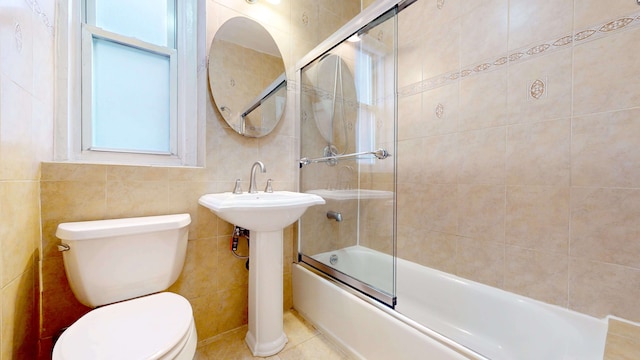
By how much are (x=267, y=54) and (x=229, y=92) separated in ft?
1.19

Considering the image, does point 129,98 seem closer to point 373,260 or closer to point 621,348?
point 373,260

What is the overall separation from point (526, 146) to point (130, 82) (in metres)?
2.03

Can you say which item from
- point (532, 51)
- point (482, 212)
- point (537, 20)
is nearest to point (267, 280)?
point (482, 212)

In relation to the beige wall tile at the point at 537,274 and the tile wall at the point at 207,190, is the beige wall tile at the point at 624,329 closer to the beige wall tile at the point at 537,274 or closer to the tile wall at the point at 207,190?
the beige wall tile at the point at 537,274

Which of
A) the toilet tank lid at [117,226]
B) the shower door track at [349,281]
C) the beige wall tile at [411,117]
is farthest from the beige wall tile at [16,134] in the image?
the beige wall tile at [411,117]

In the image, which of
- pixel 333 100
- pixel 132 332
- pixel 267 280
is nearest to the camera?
pixel 132 332

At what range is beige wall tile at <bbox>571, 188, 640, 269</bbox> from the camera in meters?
0.94

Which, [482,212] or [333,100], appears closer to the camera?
[482,212]

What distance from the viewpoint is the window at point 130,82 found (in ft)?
3.82

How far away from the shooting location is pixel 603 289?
39.1 inches

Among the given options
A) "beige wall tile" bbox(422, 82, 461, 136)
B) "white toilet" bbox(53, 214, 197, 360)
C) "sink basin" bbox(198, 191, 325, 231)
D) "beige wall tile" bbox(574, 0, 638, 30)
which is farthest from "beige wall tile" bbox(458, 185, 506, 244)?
"white toilet" bbox(53, 214, 197, 360)

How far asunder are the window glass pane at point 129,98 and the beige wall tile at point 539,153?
1839 millimetres

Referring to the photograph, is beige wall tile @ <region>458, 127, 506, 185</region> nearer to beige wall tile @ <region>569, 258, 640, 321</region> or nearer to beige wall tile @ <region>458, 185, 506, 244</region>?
beige wall tile @ <region>458, 185, 506, 244</region>

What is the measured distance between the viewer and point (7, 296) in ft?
2.47
